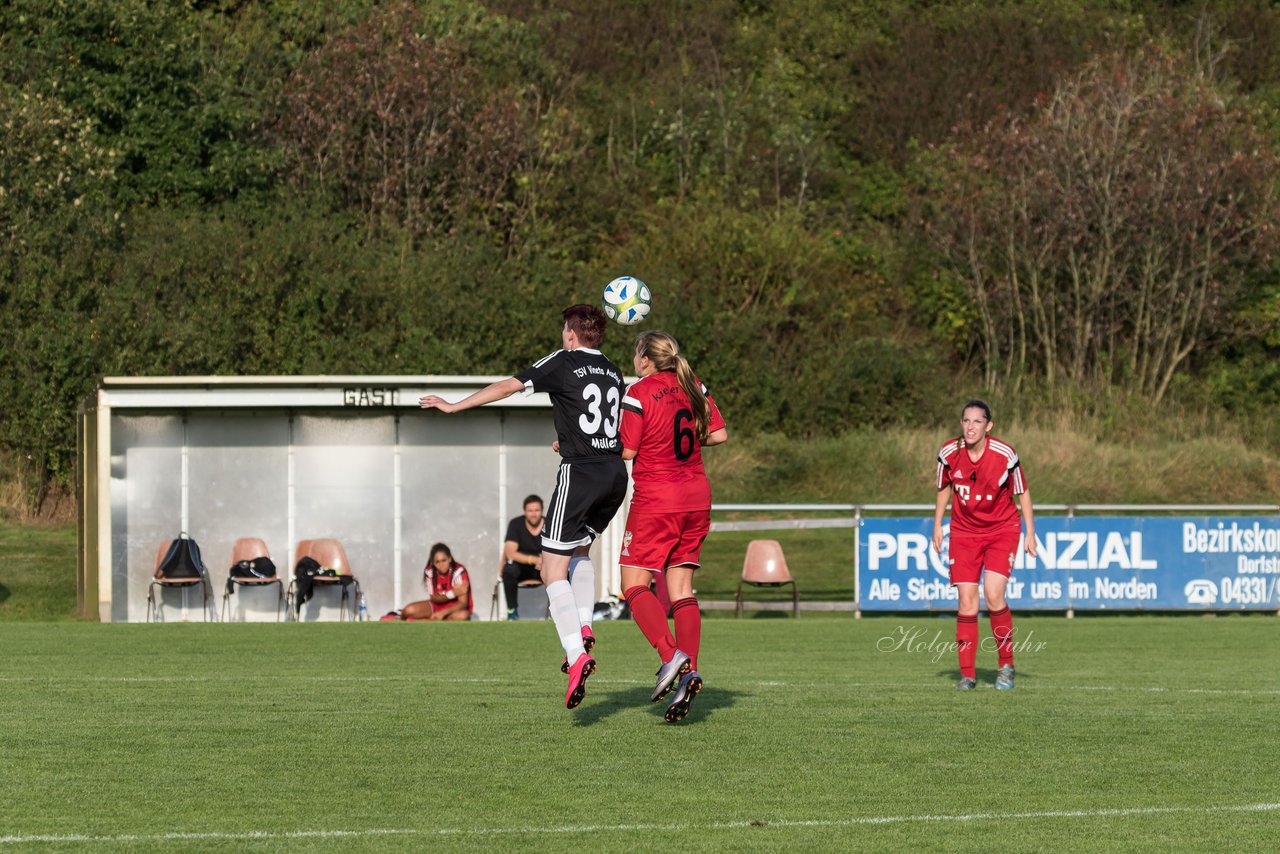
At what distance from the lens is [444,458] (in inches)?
781

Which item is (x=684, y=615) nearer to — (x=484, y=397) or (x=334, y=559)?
(x=484, y=397)

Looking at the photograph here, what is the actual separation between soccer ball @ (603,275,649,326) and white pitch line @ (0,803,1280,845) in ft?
12.5

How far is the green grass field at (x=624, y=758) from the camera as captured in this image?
5.66 m

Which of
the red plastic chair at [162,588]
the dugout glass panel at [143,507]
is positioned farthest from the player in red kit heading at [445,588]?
the dugout glass panel at [143,507]

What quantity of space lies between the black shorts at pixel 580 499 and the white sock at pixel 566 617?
0.61 feet

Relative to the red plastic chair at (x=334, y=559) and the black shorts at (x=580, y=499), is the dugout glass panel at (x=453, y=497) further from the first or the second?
the black shorts at (x=580, y=499)

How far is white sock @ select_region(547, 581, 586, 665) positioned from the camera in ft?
26.3

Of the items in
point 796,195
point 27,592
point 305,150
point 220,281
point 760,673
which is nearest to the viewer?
point 760,673

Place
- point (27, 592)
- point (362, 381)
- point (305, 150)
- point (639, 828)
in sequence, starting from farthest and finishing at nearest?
point (305, 150) → point (27, 592) → point (362, 381) → point (639, 828)

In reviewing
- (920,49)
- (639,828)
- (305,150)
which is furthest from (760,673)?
(920,49)

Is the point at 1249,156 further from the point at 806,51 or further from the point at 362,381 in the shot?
the point at 362,381

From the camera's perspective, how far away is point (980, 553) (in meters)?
10.7

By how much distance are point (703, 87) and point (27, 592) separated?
2483 centimetres

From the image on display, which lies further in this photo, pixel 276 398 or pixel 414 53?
pixel 414 53
